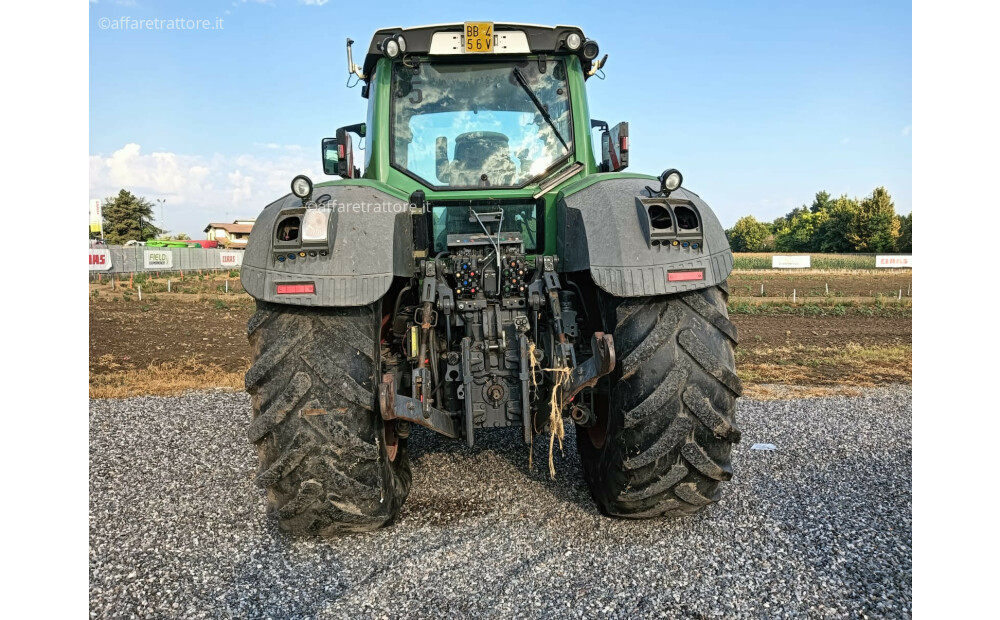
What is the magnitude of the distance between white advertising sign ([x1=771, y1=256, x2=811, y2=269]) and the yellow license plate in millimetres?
39582

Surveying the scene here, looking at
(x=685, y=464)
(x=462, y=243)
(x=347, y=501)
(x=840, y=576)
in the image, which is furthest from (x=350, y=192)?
(x=840, y=576)

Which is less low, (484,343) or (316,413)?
(484,343)

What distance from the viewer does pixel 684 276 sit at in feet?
Result: 10.1

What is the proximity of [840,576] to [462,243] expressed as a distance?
2.59 metres

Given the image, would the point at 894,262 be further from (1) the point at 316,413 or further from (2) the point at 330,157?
(1) the point at 316,413

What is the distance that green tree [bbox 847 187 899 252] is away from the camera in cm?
5703

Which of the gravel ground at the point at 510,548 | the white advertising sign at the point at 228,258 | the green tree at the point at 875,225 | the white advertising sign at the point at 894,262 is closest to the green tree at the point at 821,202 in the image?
the green tree at the point at 875,225

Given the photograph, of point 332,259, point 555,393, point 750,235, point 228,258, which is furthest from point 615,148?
point 750,235

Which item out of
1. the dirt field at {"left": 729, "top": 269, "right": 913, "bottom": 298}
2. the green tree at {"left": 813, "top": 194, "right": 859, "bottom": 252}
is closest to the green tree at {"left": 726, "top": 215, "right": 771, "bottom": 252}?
the green tree at {"left": 813, "top": 194, "right": 859, "bottom": 252}

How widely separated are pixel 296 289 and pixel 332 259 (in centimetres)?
22

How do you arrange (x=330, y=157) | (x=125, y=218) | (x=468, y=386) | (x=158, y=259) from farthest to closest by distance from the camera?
(x=125, y=218), (x=158, y=259), (x=330, y=157), (x=468, y=386)

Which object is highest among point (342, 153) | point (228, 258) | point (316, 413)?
point (228, 258)

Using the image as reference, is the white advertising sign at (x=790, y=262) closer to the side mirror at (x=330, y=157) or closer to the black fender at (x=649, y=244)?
the side mirror at (x=330, y=157)

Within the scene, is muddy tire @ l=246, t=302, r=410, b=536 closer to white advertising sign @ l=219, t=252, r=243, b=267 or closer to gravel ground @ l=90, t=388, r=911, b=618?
gravel ground @ l=90, t=388, r=911, b=618
